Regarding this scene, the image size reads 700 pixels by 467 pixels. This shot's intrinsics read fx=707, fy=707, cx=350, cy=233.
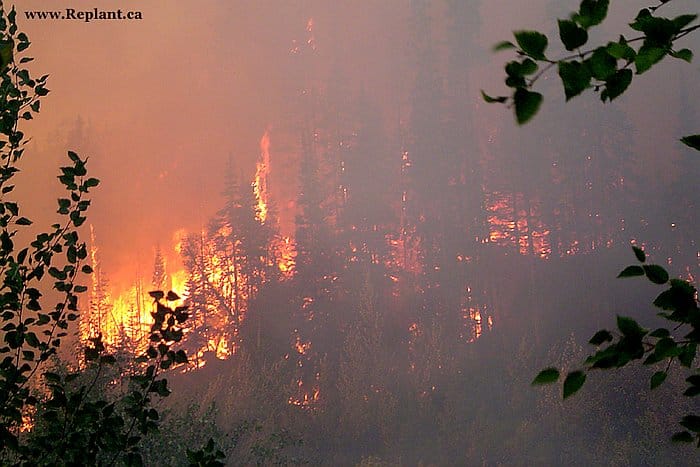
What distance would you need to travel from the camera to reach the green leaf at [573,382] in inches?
22.6

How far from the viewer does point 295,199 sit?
11.1 m

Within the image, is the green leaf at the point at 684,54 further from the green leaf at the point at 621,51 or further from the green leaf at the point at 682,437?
the green leaf at the point at 682,437

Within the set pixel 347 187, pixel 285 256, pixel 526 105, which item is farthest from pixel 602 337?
pixel 347 187

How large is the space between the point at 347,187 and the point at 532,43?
11125 millimetres

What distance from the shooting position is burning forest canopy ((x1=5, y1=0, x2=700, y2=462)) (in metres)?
9.91

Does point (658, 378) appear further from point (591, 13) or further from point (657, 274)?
point (591, 13)

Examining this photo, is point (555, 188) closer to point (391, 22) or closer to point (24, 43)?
point (391, 22)

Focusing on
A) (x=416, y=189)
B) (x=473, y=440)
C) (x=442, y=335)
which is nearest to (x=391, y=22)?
(x=416, y=189)

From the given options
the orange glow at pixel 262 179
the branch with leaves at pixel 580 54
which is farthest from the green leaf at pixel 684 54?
the orange glow at pixel 262 179

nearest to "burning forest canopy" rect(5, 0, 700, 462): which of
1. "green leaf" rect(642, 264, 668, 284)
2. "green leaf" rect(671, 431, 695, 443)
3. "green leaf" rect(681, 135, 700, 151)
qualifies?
"green leaf" rect(671, 431, 695, 443)

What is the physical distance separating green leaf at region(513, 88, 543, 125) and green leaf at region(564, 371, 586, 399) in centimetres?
22

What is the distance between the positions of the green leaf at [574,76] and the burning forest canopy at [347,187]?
8553 mm

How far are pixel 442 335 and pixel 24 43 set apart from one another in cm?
944

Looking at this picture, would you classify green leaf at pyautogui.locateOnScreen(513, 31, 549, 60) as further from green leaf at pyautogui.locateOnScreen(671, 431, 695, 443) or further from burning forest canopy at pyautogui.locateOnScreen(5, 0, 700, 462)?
burning forest canopy at pyautogui.locateOnScreen(5, 0, 700, 462)
